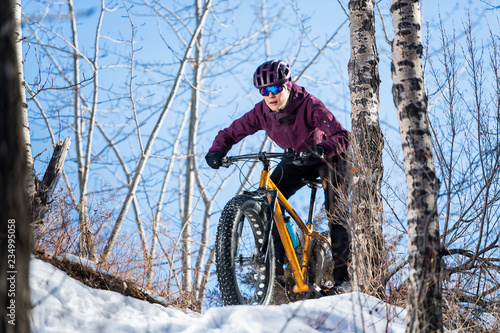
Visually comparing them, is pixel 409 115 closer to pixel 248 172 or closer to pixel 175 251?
pixel 175 251

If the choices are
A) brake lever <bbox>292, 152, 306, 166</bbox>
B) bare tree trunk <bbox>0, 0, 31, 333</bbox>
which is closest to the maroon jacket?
brake lever <bbox>292, 152, 306, 166</bbox>

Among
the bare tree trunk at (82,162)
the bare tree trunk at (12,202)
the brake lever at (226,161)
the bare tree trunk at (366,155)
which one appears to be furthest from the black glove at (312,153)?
the bare tree trunk at (82,162)

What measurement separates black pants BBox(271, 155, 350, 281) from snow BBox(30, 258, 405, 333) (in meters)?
1.21

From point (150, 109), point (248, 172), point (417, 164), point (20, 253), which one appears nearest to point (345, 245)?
point (417, 164)

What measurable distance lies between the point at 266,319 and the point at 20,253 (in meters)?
1.67

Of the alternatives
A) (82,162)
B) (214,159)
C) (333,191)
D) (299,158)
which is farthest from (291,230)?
(82,162)

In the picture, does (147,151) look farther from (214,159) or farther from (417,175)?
(417,175)

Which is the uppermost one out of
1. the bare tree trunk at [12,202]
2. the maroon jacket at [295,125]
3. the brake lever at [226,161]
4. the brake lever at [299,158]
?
the maroon jacket at [295,125]

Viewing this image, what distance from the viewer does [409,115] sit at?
405 centimetres

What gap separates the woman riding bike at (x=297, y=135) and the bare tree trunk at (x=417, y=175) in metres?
1.03

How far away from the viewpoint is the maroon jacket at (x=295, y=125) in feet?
17.2

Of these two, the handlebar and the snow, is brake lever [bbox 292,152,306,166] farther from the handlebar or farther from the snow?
the snow

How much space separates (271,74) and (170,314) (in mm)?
2361

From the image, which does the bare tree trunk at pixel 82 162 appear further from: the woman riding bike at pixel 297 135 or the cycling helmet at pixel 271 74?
the cycling helmet at pixel 271 74
